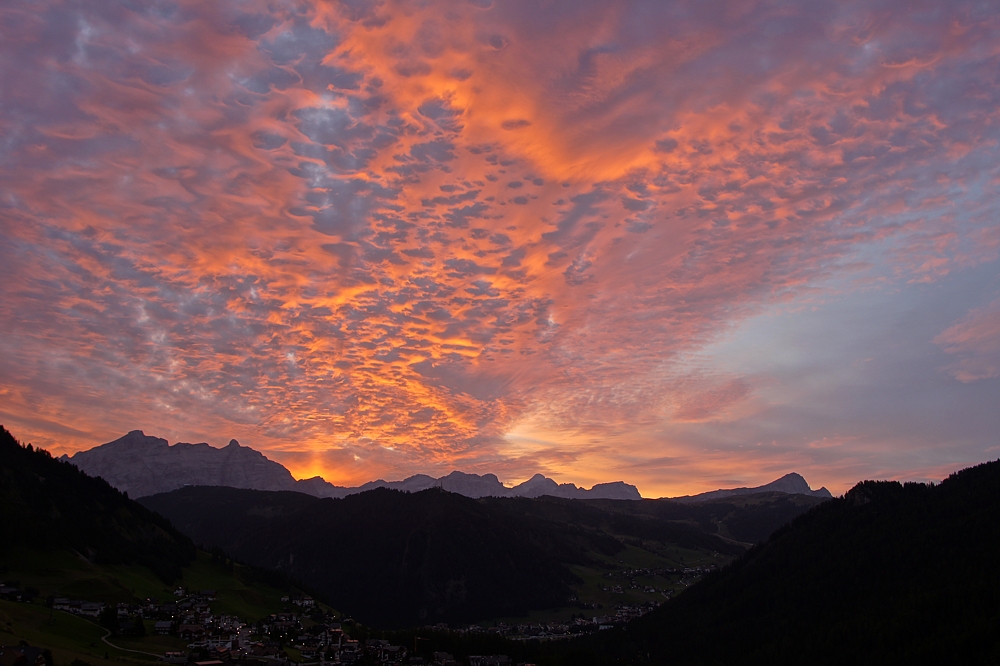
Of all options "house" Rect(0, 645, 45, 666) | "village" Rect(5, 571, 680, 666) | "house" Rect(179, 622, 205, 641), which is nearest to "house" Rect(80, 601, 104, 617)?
"village" Rect(5, 571, 680, 666)

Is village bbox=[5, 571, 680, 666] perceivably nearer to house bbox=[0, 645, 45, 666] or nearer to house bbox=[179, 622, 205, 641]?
house bbox=[179, 622, 205, 641]

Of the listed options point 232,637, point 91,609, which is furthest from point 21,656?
point 232,637

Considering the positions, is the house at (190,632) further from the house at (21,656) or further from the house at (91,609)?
the house at (21,656)

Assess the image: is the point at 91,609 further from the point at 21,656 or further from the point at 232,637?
the point at 21,656

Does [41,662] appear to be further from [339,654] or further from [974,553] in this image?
[974,553]

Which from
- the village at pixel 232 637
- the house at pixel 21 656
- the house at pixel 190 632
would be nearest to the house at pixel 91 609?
the village at pixel 232 637

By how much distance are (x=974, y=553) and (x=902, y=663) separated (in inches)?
2340

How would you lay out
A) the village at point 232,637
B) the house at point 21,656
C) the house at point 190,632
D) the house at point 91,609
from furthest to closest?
the house at point 91,609
the house at point 190,632
the village at point 232,637
the house at point 21,656

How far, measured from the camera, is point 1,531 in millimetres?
174000

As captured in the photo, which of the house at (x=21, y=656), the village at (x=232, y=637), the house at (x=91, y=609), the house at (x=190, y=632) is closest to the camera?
the house at (x=21, y=656)

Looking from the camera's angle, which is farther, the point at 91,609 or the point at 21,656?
the point at 91,609

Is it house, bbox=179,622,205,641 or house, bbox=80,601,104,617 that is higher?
house, bbox=80,601,104,617

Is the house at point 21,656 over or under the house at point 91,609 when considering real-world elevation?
under

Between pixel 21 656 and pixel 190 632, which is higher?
pixel 21 656
